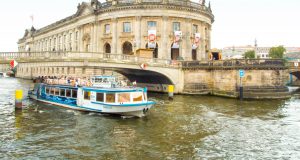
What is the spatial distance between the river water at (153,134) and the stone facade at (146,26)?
2369 centimetres

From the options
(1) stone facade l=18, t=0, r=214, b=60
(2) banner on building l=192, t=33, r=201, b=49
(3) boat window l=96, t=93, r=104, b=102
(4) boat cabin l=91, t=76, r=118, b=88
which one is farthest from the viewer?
(2) banner on building l=192, t=33, r=201, b=49

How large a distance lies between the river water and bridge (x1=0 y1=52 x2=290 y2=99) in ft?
20.5

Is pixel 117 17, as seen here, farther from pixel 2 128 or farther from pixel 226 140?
pixel 226 140

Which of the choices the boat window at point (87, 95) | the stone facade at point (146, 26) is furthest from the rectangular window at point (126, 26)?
the boat window at point (87, 95)

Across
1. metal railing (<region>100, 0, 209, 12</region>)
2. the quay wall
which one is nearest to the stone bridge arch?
the quay wall

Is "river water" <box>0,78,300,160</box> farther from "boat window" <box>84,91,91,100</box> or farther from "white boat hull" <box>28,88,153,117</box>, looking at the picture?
"boat window" <box>84,91,91,100</box>

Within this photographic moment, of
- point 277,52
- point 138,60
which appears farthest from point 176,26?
point 277,52

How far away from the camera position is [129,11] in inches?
1917

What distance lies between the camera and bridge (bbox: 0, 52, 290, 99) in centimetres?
2975

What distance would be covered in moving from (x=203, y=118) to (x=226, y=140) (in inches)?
235

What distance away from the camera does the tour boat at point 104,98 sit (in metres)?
21.8

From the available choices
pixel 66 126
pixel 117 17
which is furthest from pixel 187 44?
pixel 66 126

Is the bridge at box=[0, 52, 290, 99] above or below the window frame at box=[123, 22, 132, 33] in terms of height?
below

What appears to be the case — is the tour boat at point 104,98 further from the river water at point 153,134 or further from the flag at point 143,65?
the flag at point 143,65
